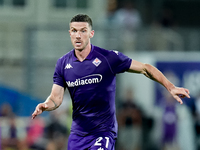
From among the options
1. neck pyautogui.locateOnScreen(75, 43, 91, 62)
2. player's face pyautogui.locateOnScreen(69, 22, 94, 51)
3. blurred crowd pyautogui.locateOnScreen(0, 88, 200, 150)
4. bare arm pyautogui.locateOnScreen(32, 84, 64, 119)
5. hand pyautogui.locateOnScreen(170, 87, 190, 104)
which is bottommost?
blurred crowd pyautogui.locateOnScreen(0, 88, 200, 150)

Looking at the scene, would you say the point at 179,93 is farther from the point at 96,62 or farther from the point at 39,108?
the point at 39,108

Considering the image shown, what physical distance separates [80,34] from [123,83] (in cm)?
965

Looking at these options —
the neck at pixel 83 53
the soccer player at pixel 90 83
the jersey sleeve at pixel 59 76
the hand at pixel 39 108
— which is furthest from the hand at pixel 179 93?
the hand at pixel 39 108

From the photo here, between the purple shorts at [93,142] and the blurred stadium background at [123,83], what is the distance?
224 inches

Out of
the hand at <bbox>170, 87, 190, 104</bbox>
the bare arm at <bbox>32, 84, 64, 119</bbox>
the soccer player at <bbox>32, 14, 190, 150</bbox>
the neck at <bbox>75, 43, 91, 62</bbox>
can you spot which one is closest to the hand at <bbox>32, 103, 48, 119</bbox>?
the bare arm at <bbox>32, 84, 64, 119</bbox>

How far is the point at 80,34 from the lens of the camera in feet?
21.5

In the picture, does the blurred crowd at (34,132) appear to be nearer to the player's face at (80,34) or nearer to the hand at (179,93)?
the player's face at (80,34)

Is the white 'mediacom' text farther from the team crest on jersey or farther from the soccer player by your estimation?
the team crest on jersey

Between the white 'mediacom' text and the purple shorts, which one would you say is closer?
the purple shorts

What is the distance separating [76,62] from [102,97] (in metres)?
0.61

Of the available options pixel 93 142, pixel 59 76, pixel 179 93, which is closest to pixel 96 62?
pixel 59 76

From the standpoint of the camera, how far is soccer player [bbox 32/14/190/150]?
6637 millimetres

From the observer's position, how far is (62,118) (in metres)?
13.9

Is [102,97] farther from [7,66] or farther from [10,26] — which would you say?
[10,26]
